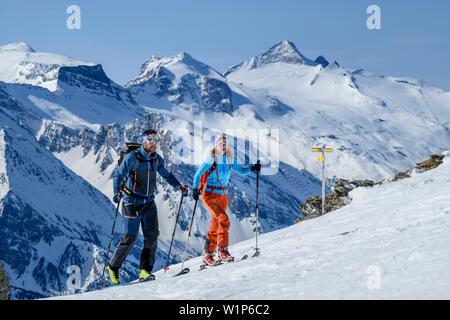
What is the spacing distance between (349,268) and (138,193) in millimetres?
4868

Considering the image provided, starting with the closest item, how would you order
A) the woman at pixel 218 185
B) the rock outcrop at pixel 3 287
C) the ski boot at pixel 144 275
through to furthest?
1. the ski boot at pixel 144 275
2. the woman at pixel 218 185
3. the rock outcrop at pixel 3 287

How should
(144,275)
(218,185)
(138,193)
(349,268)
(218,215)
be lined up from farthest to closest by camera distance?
(218,185) → (218,215) → (144,275) → (138,193) → (349,268)

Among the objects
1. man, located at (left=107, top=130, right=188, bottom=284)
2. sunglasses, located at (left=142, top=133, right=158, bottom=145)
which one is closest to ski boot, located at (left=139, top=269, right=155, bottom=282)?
man, located at (left=107, top=130, right=188, bottom=284)

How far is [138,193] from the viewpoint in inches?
452

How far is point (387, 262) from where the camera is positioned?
8547 millimetres

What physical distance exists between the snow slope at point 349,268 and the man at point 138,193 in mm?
1517

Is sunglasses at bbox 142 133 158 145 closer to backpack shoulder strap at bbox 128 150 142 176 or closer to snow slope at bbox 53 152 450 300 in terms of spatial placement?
backpack shoulder strap at bbox 128 150 142 176

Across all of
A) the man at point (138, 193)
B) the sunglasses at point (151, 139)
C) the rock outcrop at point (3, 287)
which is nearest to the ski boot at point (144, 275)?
the man at point (138, 193)

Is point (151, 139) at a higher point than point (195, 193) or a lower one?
higher

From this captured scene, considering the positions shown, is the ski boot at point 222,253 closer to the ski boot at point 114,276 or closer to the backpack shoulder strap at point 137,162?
the ski boot at point 114,276

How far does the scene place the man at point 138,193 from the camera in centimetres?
1132

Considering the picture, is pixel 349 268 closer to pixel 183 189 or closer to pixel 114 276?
pixel 183 189

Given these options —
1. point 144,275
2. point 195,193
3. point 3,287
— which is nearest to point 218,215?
point 195,193
